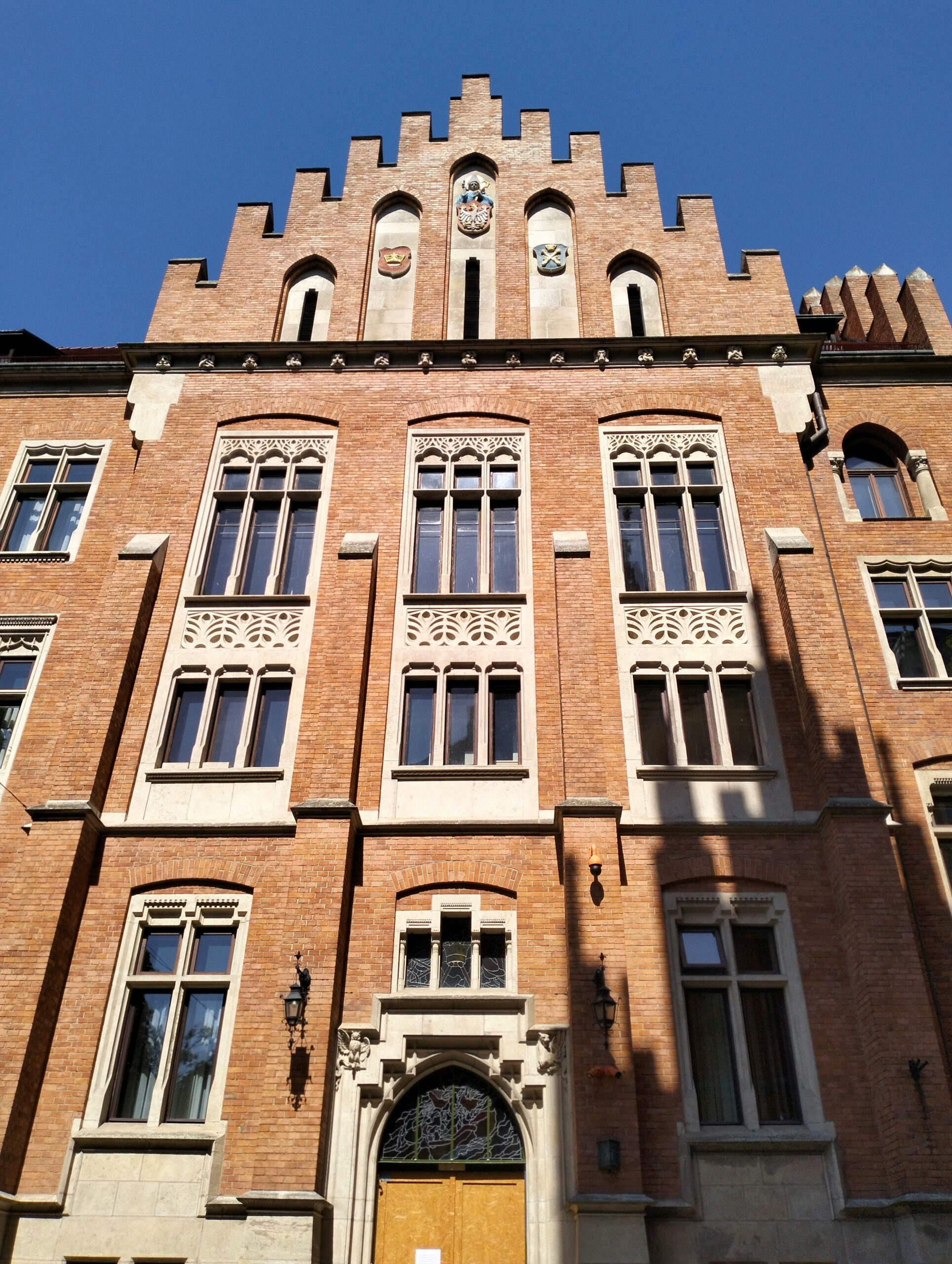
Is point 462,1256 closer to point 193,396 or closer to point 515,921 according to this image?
point 515,921

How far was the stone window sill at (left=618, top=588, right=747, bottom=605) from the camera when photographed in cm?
1677

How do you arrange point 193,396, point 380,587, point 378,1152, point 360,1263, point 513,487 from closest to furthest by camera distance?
point 360,1263
point 378,1152
point 380,587
point 513,487
point 193,396

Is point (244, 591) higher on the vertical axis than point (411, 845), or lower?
higher

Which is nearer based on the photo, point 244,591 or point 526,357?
point 244,591

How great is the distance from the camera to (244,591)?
17.5 m

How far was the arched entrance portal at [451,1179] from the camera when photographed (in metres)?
12.1

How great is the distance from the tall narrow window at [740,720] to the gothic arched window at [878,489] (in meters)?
5.00

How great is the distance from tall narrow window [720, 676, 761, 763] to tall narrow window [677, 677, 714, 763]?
278 mm

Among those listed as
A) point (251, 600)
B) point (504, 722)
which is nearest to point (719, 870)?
point (504, 722)

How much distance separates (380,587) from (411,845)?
14.9 feet

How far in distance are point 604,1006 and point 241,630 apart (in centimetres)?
826

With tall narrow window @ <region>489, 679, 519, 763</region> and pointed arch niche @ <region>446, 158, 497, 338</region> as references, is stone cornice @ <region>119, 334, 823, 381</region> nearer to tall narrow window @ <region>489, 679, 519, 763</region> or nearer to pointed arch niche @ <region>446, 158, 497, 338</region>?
pointed arch niche @ <region>446, 158, 497, 338</region>

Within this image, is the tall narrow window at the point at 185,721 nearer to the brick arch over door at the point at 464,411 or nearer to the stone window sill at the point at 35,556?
the stone window sill at the point at 35,556

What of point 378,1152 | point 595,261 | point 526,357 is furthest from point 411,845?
point 595,261
